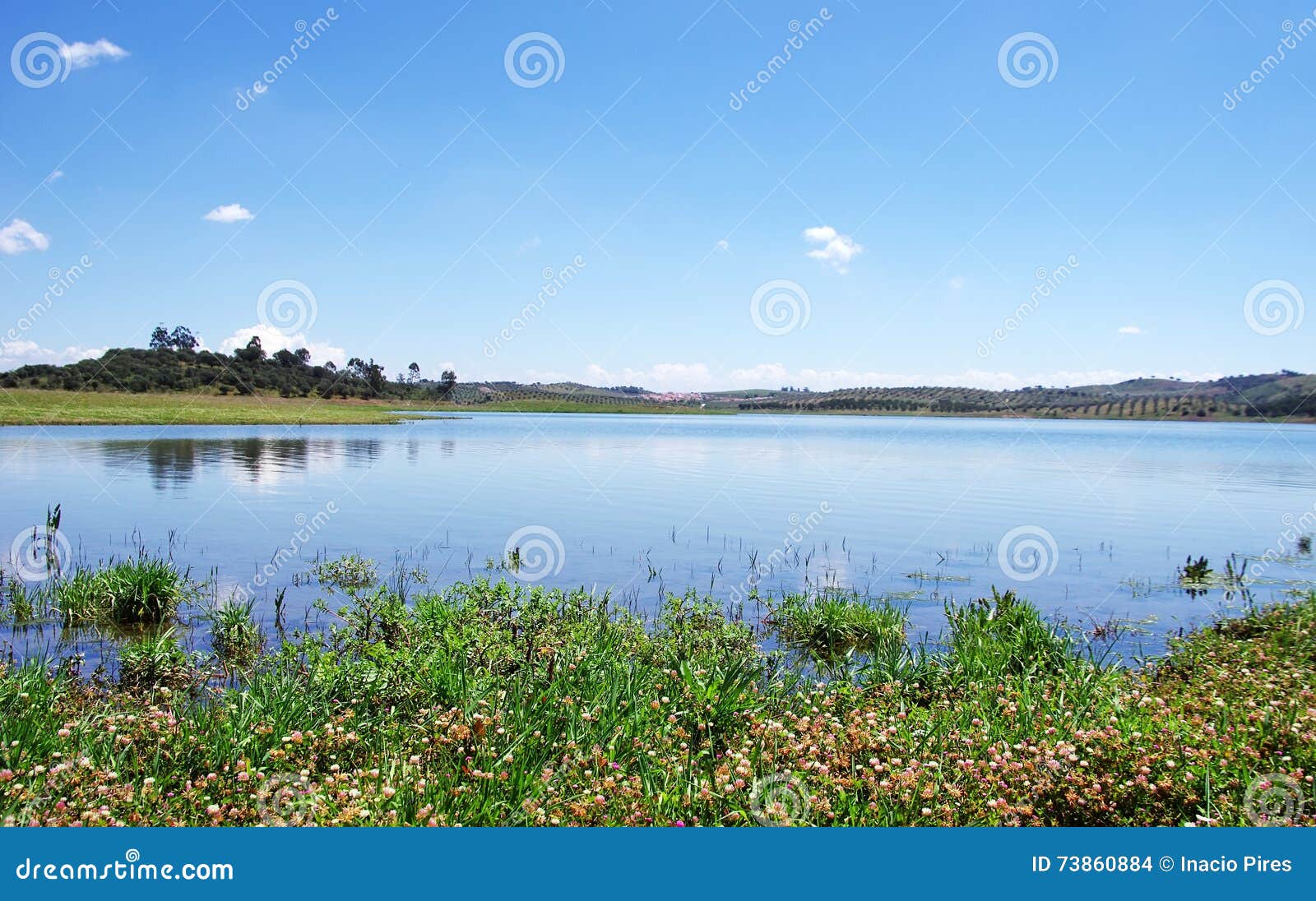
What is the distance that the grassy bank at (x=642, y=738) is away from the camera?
17.9ft

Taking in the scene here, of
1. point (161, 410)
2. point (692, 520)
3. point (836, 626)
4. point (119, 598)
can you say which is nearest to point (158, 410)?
point (161, 410)

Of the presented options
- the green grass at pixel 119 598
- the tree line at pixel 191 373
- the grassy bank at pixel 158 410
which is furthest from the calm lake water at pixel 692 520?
the tree line at pixel 191 373

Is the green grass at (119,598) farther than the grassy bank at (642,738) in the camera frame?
Yes

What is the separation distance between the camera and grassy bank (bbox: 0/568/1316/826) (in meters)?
5.46

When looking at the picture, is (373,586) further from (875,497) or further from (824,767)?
(875,497)

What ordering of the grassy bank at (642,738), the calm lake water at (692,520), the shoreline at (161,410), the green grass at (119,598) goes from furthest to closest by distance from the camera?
the shoreline at (161,410), the calm lake water at (692,520), the green grass at (119,598), the grassy bank at (642,738)

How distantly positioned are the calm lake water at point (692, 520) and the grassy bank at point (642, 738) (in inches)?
203

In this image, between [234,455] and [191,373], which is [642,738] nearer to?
[234,455]

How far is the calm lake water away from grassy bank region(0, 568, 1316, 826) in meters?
5.15

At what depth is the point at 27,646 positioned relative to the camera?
475 inches

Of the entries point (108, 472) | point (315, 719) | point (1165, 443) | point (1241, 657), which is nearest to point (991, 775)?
point (315, 719)

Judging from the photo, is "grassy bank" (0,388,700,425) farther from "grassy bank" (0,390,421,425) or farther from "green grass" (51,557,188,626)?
"green grass" (51,557,188,626)

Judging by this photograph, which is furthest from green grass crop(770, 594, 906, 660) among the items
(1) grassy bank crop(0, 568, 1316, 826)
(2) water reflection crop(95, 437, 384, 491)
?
(2) water reflection crop(95, 437, 384, 491)

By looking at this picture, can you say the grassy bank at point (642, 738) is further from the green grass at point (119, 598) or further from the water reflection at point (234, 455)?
the water reflection at point (234, 455)
